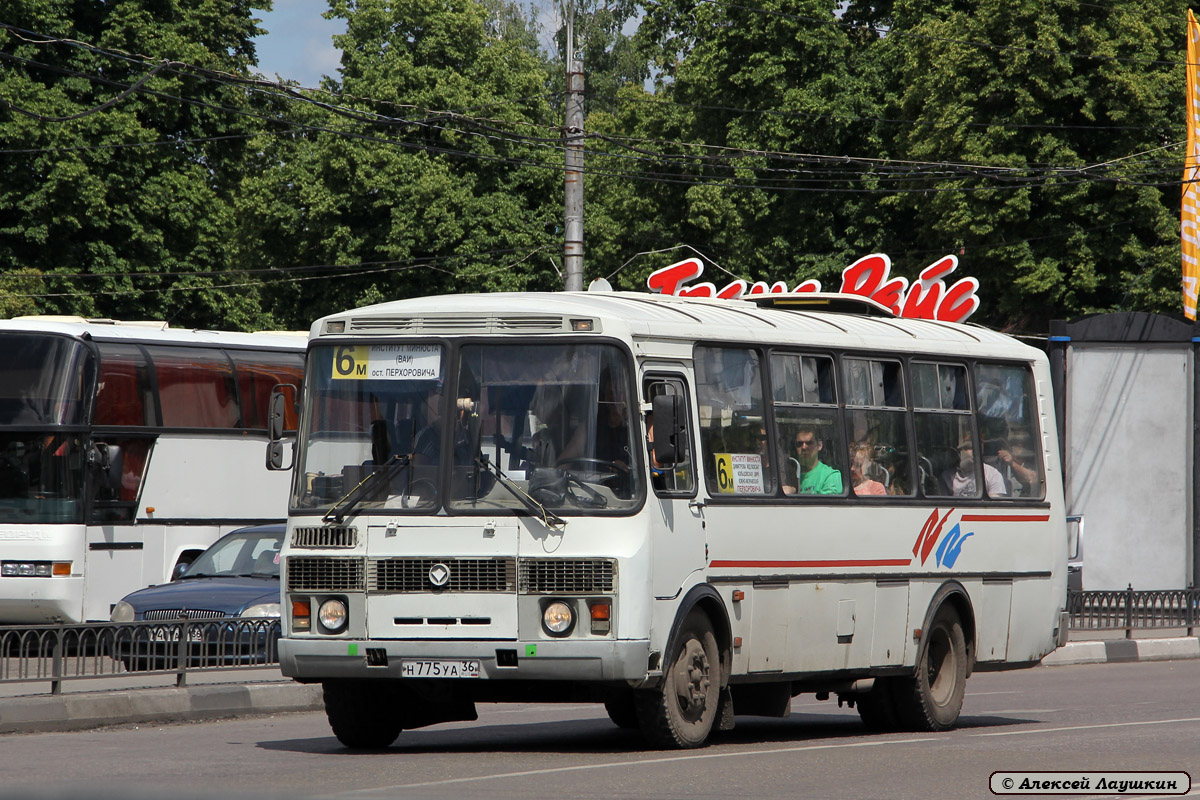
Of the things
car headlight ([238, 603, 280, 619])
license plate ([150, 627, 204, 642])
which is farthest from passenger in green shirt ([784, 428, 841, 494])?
car headlight ([238, 603, 280, 619])

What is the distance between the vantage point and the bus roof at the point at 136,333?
22969mm

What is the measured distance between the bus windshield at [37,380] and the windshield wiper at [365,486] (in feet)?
39.8

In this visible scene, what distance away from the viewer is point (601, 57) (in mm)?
69875

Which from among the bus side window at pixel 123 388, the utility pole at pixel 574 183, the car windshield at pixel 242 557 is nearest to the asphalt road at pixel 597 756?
the car windshield at pixel 242 557

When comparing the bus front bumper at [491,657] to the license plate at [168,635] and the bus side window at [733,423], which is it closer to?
the bus side window at [733,423]

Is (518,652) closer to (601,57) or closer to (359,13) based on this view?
(359,13)

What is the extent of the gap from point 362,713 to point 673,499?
2.50 metres

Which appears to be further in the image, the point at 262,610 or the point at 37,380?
the point at 37,380

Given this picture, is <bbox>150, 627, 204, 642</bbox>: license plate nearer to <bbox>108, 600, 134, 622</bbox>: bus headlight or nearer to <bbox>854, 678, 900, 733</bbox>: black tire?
<bbox>108, 600, 134, 622</bbox>: bus headlight

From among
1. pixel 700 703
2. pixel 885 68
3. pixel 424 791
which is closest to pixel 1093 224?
pixel 885 68

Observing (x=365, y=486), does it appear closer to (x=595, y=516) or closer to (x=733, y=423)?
(x=595, y=516)

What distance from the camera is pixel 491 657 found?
11320mm

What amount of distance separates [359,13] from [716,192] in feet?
37.2

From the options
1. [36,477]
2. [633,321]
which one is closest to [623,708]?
[633,321]
